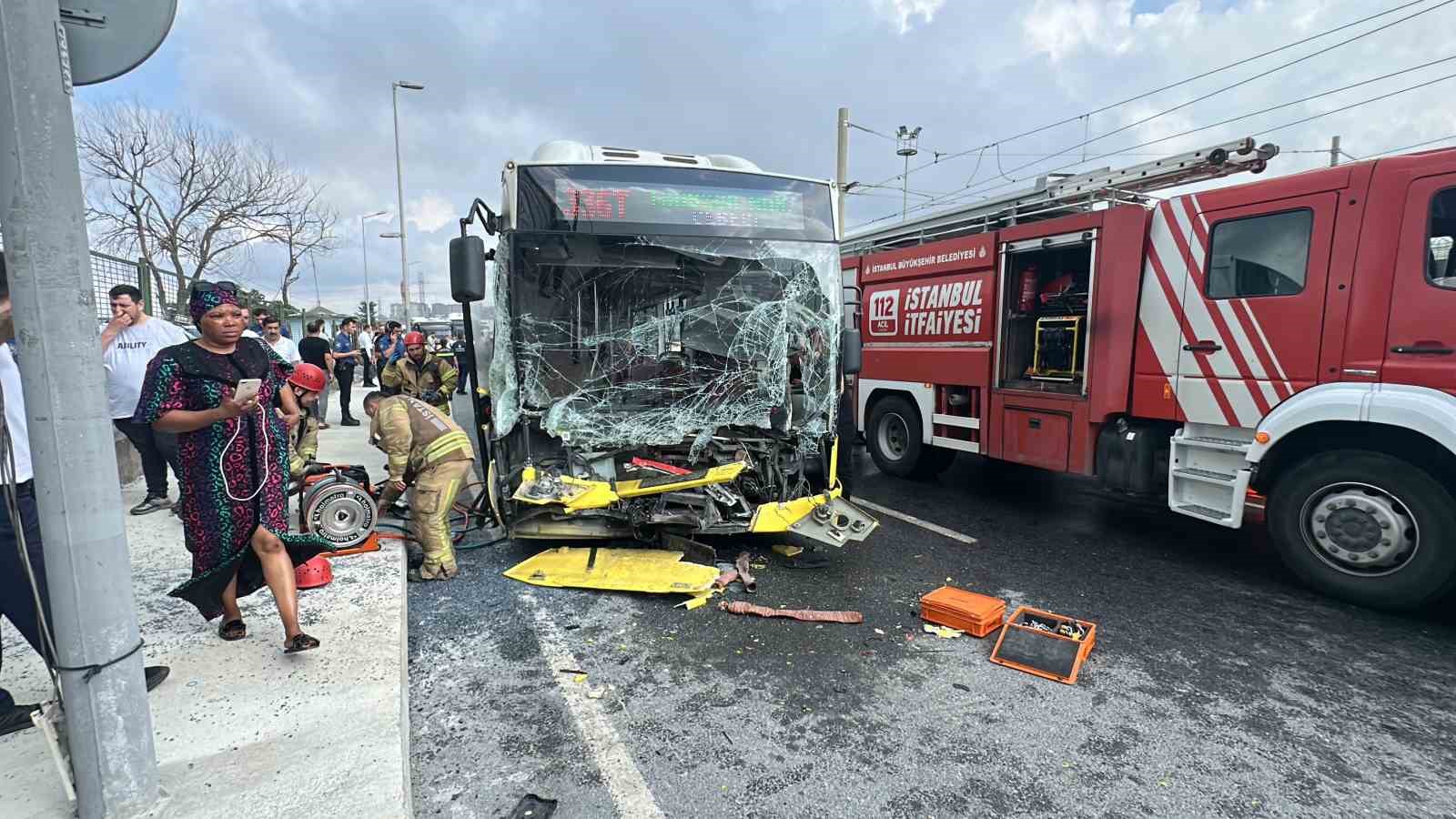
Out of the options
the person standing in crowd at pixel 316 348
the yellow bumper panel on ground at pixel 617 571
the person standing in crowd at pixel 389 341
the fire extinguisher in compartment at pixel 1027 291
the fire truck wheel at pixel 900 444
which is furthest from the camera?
the person standing in crowd at pixel 389 341

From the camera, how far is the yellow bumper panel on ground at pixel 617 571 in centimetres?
437

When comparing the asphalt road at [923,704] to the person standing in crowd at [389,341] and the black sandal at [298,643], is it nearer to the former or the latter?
the black sandal at [298,643]

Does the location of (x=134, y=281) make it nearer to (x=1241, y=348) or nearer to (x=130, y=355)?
(x=130, y=355)

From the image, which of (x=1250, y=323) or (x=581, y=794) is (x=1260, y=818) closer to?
(x=581, y=794)

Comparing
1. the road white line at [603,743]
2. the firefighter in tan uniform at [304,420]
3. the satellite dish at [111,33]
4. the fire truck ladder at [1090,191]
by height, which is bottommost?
the road white line at [603,743]

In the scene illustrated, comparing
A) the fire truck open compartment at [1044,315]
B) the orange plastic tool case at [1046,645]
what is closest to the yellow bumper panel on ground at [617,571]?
the orange plastic tool case at [1046,645]

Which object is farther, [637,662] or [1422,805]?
[637,662]

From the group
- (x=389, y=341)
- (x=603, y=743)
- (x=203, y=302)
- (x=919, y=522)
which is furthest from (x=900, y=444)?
(x=389, y=341)

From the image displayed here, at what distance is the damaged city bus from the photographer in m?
4.74

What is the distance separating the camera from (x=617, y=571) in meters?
4.57

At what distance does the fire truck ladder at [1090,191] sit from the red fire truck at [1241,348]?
0.02 meters

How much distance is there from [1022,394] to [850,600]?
9.31 feet

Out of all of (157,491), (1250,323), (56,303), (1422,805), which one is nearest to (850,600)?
(1422,805)

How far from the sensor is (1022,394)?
604cm
